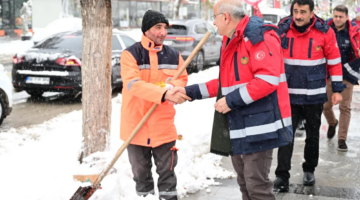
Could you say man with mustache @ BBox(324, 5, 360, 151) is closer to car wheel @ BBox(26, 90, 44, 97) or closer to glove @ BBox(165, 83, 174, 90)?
glove @ BBox(165, 83, 174, 90)

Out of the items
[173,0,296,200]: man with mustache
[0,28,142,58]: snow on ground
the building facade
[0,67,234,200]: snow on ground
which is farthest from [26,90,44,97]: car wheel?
the building facade

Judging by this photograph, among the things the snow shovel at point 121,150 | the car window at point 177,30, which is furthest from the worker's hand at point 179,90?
the car window at point 177,30

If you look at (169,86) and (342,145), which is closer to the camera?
(169,86)

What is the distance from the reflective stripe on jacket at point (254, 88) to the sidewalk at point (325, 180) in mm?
1469

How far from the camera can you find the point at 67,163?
4.98 meters

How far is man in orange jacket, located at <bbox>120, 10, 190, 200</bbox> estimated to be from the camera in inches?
142

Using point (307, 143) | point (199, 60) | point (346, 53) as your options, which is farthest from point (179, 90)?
point (199, 60)

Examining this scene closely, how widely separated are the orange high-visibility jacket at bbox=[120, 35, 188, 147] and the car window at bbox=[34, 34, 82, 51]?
22.1 ft

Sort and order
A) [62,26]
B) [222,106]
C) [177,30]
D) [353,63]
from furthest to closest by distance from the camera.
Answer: [62,26] → [177,30] → [353,63] → [222,106]

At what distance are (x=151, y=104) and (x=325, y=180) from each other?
2.36 meters

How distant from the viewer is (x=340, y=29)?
6.12m

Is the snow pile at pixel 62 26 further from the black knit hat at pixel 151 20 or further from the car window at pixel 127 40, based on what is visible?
the black knit hat at pixel 151 20

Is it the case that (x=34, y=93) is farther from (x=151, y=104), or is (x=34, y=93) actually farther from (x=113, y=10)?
(x=113, y=10)

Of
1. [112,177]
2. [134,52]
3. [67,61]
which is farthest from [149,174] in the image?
[67,61]
